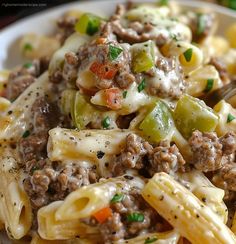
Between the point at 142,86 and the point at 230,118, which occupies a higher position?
the point at 142,86

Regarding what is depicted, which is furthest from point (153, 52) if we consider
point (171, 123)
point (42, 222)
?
point (42, 222)

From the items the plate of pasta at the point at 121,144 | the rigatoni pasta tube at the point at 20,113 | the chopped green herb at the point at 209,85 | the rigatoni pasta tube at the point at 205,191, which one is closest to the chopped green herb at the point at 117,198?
the plate of pasta at the point at 121,144

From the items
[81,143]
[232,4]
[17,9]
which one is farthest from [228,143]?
[232,4]

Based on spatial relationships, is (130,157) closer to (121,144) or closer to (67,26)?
(121,144)

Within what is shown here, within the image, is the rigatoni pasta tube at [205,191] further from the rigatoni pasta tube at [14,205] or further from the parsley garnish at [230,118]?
the rigatoni pasta tube at [14,205]

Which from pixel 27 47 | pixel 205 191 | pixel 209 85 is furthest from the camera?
pixel 27 47

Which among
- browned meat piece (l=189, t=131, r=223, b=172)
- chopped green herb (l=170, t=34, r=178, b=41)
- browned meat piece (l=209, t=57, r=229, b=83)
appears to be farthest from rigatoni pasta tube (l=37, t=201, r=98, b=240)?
browned meat piece (l=209, t=57, r=229, b=83)

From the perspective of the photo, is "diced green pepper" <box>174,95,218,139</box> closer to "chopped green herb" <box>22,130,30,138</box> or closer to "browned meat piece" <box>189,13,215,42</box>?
"chopped green herb" <box>22,130,30,138</box>
